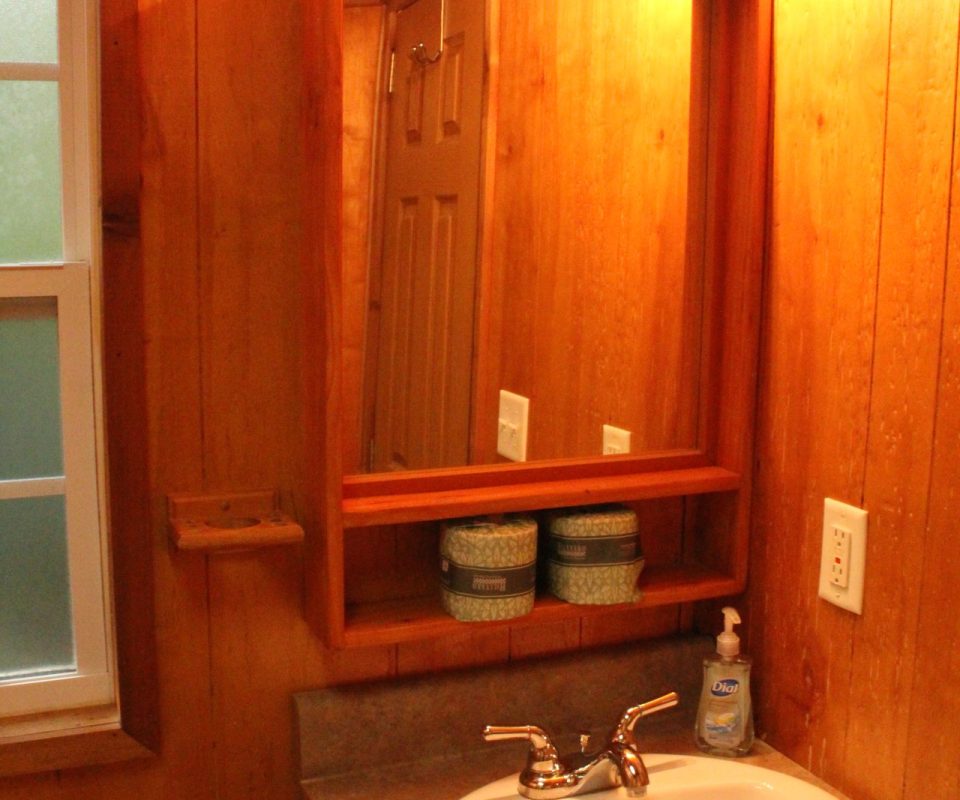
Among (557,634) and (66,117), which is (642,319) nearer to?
(557,634)

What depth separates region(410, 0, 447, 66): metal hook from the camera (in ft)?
4.42

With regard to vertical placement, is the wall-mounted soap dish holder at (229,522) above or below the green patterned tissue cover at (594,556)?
above

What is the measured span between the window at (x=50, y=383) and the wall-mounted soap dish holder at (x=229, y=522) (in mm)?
106

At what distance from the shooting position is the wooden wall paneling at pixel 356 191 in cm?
132

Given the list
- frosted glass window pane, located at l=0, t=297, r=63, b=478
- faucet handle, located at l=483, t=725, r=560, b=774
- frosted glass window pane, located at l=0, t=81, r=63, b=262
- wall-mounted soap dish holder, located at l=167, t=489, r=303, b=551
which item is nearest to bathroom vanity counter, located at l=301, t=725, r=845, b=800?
faucet handle, located at l=483, t=725, r=560, b=774

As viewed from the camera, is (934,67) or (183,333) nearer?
(934,67)

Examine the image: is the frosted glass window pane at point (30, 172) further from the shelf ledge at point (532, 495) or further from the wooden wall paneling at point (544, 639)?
the wooden wall paneling at point (544, 639)

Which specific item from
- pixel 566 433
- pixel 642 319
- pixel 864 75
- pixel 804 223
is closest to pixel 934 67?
pixel 864 75

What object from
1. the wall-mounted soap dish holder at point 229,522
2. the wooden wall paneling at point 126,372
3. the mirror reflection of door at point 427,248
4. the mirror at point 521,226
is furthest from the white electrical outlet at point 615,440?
the wooden wall paneling at point 126,372

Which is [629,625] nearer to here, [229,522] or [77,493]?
[229,522]

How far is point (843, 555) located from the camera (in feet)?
4.53

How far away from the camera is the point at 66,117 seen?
130 centimetres

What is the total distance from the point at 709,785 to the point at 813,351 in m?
0.55

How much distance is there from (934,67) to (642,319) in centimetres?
49
